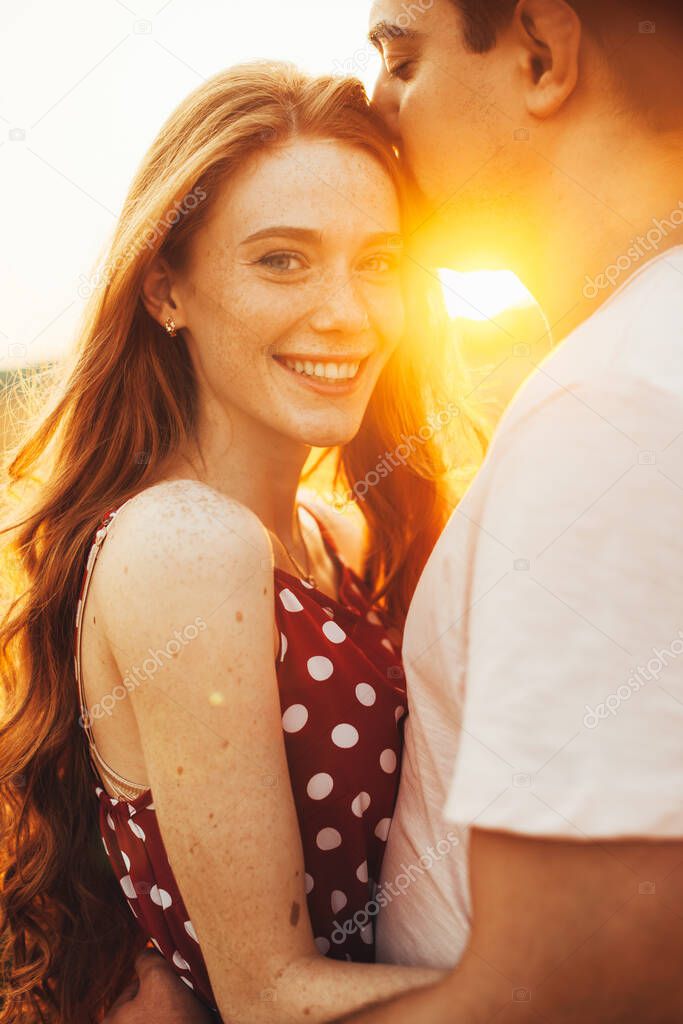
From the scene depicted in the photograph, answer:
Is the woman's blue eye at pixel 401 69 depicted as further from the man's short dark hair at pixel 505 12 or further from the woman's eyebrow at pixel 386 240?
the woman's eyebrow at pixel 386 240

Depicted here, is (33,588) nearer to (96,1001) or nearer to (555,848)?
(96,1001)

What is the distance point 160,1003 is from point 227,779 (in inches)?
30.7

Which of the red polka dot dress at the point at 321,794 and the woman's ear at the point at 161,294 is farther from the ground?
the woman's ear at the point at 161,294

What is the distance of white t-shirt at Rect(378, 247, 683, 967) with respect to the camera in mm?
994

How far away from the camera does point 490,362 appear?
317 cm

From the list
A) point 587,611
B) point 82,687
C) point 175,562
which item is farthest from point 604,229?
point 82,687

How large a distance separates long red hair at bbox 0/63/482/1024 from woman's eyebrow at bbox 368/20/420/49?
195 millimetres

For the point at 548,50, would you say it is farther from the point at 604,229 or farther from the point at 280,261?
the point at 280,261

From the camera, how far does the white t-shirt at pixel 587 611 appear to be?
0.99m

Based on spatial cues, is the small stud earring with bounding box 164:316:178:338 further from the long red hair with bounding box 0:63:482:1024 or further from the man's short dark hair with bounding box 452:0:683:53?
the man's short dark hair with bounding box 452:0:683:53

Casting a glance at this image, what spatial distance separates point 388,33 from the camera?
1.74 m

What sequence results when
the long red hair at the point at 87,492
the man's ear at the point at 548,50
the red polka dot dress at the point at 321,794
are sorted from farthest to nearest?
the long red hair at the point at 87,492 → the red polka dot dress at the point at 321,794 → the man's ear at the point at 548,50

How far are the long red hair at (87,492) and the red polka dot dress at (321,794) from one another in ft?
0.79

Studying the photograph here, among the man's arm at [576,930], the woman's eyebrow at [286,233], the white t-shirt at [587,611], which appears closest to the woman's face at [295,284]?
the woman's eyebrow at [286,233]
